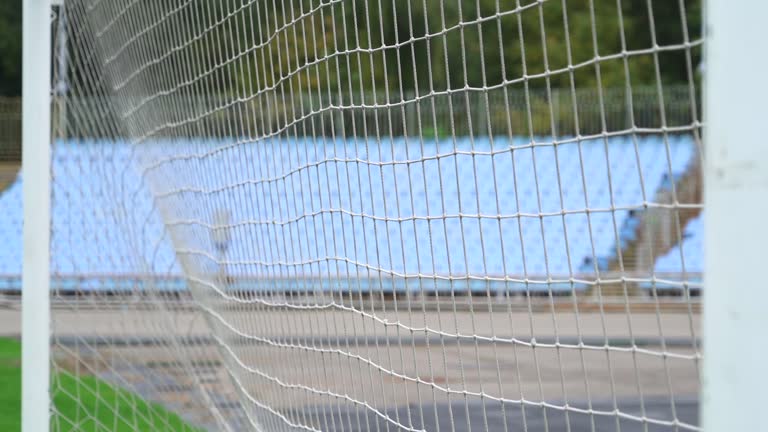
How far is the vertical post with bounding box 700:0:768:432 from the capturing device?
89 cm

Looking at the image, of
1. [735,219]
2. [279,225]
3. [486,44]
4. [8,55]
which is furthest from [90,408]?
[8,55]

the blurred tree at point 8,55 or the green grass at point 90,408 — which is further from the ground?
the blurred tree at point 8,55

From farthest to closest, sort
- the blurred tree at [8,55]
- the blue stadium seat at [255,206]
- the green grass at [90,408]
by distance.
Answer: the blurred tree at [8,55]
the green grass at [90,408]
the blue stadium seat at [255,206]

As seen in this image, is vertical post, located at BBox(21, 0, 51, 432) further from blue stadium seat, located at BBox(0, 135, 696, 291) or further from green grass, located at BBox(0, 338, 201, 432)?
green grass, located at BBox(0, 338, 201, 432)

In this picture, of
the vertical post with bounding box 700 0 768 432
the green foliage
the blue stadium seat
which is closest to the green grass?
the blue stadium seat

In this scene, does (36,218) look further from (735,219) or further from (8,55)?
(8,55)

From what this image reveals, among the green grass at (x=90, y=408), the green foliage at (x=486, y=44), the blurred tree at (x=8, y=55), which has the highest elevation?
the blurred tree at (x=8, y=55)

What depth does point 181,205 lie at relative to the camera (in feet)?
12.7

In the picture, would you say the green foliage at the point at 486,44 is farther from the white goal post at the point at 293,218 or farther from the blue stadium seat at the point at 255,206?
the blue stadium seat at the point at 255,206

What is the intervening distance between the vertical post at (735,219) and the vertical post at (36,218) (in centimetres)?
285

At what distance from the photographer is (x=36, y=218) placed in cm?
345

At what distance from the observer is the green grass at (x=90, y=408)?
16.0 feet

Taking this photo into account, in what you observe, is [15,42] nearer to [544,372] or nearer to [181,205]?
[544,372]

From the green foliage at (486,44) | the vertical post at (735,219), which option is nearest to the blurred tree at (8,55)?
the green foliage at (486,44)
